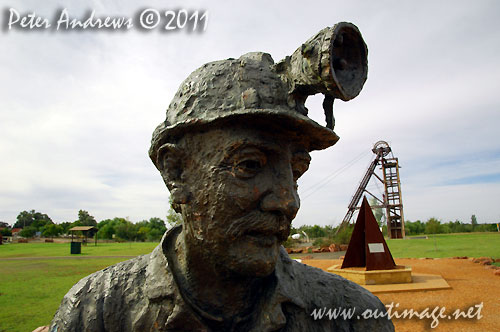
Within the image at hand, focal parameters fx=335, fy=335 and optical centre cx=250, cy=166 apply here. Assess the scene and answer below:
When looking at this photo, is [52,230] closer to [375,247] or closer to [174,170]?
[375,247]

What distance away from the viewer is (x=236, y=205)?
5.61 feet

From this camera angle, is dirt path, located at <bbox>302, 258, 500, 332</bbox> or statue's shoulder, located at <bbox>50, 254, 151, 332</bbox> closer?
statue's shoulder, located at <bbox>50, 254, 151, 332</bbox>

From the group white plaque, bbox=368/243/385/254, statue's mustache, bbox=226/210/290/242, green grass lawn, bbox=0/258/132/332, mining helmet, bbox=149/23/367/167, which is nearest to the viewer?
mining helmet, bbox=149/23/367/167

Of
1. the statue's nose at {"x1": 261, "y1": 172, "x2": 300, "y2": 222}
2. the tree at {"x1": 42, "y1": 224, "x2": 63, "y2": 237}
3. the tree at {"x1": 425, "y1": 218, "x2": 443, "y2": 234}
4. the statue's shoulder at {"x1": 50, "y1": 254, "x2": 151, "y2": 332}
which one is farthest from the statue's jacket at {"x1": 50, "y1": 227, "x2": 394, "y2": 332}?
→ the tree at {"x1": 42, "y1": 224, "x2": 63, "y2": 237}

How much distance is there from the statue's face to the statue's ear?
8cm

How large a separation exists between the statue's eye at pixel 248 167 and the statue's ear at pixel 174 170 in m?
0.34

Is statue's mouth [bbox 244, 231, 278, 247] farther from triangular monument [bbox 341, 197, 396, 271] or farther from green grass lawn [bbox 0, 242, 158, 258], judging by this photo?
green grass lawn [bbox 0, 242, 158, 258]

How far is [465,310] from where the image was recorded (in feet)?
22.8

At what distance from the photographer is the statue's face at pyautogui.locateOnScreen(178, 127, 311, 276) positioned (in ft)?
5.65

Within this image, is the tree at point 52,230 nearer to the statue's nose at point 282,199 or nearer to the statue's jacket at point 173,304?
the statue's jacket at point 173,304

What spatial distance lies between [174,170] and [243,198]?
50 centimetres

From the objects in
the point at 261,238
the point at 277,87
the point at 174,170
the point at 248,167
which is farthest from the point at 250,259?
the point at 277,87

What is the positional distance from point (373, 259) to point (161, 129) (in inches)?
379

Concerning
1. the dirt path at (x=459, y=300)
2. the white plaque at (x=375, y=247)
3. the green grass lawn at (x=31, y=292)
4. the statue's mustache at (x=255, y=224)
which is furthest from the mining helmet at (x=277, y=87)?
the white plaque at (x=375, y=247)
